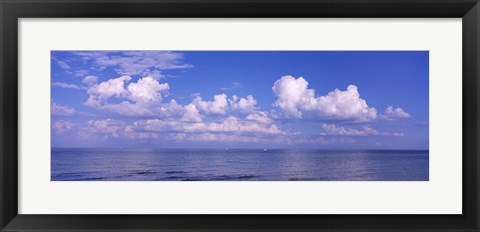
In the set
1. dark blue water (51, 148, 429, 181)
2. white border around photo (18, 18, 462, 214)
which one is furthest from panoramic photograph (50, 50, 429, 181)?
dark blue water (51, 148, 429, 181)

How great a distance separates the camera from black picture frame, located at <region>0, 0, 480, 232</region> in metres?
1.88

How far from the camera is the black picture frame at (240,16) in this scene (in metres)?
1.88

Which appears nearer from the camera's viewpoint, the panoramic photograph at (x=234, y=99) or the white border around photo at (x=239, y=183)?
the white border around photo at (x=239, y=183)

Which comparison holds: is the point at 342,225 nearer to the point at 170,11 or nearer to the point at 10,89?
the point at 170,11

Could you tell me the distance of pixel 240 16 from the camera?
191 cm

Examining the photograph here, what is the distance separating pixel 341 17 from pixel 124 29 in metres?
0.91

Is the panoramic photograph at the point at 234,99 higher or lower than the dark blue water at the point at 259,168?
higher

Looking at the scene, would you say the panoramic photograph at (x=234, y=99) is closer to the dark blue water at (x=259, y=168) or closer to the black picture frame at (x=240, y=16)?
the black picture frame at (x=240, y=16)

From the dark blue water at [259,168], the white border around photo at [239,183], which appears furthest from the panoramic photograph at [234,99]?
the dark blue water at [259,168]

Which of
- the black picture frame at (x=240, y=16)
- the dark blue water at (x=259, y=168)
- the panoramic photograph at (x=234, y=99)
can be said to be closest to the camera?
the black picture frame at (x=240, y=16)

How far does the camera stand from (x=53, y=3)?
1886 mm

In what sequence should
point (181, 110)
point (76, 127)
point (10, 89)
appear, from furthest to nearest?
point (181, 110), point (76, 127), point (10, 89)

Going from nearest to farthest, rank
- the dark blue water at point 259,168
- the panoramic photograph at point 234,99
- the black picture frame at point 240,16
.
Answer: the black picture frame at point 240,16
the panoramic photograph at point 234,99
the dark blue water at point 259,168

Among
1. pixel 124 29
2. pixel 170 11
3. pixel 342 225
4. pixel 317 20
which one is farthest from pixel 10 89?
pixel 342 225
